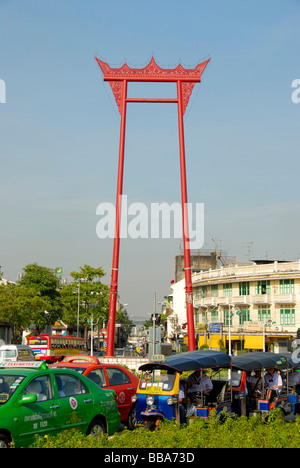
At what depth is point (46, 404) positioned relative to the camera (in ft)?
30.2

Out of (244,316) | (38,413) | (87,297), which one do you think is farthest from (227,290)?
(38,413)

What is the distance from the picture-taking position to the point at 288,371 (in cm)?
1566

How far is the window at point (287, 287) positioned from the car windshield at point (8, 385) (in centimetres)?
4596

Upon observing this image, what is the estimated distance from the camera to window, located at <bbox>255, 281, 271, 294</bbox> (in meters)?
54.5

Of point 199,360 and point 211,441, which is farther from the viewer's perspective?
point 199,360

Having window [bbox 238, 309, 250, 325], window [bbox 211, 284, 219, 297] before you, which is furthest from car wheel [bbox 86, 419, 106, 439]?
window [bbox 211, 284, 219, 297]

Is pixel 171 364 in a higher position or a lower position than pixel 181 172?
lower

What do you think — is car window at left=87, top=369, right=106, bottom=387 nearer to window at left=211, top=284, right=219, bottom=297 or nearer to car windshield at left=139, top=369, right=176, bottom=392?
car windshield at left=139, top=369, right=176, bottom=392

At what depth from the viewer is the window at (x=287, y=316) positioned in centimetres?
5228

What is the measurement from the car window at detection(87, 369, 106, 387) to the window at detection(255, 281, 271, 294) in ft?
140

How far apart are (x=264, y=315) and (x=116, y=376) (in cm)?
4188
